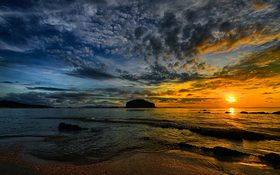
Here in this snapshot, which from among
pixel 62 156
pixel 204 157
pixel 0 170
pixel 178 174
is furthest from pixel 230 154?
pixel 0 170

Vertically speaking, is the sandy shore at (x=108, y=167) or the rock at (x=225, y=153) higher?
the rock at (x=225, y=153)

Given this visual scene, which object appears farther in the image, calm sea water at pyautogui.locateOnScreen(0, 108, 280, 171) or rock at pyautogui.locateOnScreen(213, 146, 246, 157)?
calm sea water at pyautogui.locateOnScreen(0, 108, 280, 171)

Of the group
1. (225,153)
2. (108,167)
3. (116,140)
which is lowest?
(116,140)

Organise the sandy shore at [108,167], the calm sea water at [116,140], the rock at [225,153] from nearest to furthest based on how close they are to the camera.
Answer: the sandy shore at [108,167]
the rock at [225,153]
the calm sea water at [116,140]

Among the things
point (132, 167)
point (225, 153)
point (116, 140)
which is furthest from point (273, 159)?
point (116, 140)

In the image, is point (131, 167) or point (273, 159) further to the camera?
point (273, 159)

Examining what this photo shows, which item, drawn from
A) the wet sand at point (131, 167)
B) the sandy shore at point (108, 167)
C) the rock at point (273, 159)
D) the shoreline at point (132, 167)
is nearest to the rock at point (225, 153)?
the shoreline at point (132, 167)

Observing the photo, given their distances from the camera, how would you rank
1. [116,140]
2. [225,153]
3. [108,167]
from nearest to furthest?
[108,167], [225,153], [116,140]

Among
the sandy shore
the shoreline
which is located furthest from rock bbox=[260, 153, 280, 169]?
the sandy shore

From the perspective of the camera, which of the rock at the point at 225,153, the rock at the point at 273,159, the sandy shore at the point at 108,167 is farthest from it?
the rock at the point at 225,153

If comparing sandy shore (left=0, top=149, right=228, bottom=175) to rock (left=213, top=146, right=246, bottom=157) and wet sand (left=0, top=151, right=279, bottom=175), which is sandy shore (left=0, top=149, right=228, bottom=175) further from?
rock (left=213, top=146, right=246, bottom=157)

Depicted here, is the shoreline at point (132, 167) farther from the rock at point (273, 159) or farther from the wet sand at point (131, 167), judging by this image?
the rock at point (273, 159)

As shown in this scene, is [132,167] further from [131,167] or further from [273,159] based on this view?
[273,159]

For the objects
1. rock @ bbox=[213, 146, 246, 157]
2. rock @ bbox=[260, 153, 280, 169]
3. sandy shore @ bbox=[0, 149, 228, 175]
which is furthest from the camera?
rock @ bbox=[213, 146, 246, 157]
